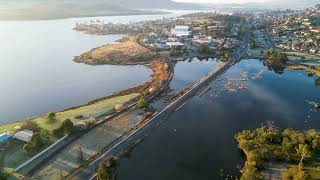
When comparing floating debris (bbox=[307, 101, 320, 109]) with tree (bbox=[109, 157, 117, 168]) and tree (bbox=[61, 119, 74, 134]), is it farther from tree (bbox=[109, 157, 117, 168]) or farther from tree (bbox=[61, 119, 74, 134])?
tree (bbox=[61, 119, 74, 134])

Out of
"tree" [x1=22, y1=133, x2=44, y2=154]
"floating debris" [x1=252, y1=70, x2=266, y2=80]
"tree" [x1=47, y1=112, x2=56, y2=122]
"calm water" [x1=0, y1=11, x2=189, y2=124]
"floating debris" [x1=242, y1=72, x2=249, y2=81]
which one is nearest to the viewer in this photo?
"tree" [x1=22, y1=133, x2=44, y2=154]


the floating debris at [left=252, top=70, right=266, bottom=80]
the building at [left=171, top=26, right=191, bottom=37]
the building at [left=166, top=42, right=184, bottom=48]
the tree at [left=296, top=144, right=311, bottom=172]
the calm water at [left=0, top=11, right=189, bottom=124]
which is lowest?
the calm water at [left=0, top=11, right=189, bottom=124]

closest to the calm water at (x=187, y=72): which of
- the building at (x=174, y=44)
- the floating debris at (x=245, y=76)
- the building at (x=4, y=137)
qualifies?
the floating debris at (x=245, y=76)

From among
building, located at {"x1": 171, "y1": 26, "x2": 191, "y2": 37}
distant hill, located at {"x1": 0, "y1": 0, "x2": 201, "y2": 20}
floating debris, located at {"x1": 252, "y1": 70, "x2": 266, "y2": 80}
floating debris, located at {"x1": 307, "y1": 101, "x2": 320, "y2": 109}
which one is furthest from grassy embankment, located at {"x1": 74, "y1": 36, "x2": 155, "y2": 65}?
distant hill, located at {"x1": 0, "y1": 0, "x2": 201, "y2": 20}

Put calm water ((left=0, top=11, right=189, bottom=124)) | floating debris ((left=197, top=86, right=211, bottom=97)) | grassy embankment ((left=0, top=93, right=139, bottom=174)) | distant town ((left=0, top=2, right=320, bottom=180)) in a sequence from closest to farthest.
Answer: distant town ((left=0, top=2, right=320, bottom=180)), grassy embankment ((left=0, top=93, right=139, bottom=174)), calm water ((left=0, top=11, right=189, bottom=124)), floating debris ((left=197, top=86, right=211, bottom=97))

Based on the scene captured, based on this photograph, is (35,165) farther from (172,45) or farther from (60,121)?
(172,45)

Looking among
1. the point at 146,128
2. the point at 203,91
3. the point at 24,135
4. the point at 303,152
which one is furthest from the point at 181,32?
the point at 303,152

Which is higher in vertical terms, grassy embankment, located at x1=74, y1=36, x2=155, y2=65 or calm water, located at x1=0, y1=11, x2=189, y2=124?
grassy embankment, located at x1=74, y1=36, x2=155, y2=65

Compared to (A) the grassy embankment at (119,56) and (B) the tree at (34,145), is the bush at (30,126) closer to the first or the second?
(B) the tree at (34,145)
